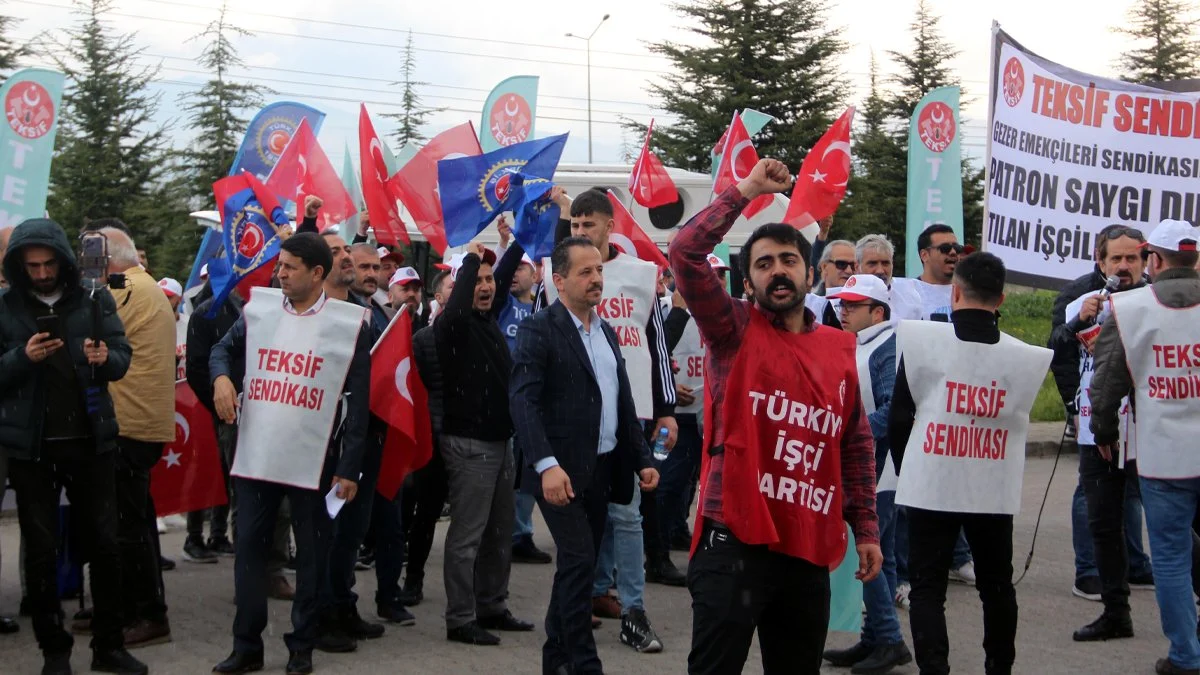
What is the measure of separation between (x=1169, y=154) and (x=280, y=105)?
7.78 meters

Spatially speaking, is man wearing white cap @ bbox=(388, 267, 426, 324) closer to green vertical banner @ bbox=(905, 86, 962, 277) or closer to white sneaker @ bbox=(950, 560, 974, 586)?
white sneaker @ bbox=(950, 560, 974, 586)

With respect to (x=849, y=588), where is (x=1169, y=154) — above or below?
above

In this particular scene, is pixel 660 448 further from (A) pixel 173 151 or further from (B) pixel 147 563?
(A) pixel 173 151

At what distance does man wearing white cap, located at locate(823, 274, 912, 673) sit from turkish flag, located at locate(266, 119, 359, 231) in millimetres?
4223

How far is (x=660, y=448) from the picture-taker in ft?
26.0

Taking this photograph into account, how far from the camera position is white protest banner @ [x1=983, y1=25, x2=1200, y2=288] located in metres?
11.0

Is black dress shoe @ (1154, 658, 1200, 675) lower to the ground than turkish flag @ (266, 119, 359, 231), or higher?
lower

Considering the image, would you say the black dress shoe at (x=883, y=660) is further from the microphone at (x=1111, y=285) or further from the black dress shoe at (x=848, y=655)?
the microphone at (x=1111, y=285)

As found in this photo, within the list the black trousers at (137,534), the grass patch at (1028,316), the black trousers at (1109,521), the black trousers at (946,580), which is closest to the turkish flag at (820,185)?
the black trousers at (1109,521)

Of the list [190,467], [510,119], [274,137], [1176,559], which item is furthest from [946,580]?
[510,119]

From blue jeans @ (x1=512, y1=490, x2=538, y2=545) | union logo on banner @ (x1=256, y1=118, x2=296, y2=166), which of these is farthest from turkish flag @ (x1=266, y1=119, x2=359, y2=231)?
blue jeans @ (x1=512, y1=490, x2=538, y2=545)

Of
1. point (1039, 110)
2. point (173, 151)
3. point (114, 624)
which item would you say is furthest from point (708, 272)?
point (173, 151)

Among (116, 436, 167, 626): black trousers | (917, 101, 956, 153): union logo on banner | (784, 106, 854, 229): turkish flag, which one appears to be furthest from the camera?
(917, 101, 956, 153): union logo on banner

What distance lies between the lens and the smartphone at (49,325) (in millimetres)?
6461
